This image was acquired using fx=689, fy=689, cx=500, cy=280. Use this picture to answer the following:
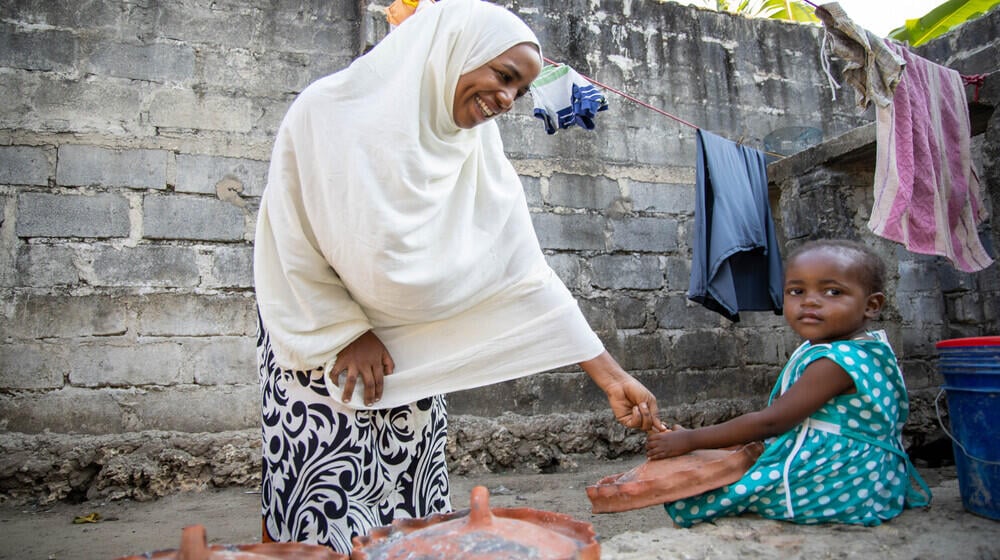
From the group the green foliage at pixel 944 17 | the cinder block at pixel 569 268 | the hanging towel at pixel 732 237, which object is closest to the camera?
the hanging towel at pixel 732 237

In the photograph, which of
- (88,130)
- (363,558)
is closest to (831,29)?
(363,558)

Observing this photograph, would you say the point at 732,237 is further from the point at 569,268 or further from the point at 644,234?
the point at 569,268

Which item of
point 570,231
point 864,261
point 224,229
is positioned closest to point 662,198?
point 570,231

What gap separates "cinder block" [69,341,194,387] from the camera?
343 cm

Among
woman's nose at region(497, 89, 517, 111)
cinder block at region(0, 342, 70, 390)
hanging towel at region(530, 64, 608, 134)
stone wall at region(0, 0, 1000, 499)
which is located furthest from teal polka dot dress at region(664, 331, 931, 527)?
cinder block at region(0, 342, 70, 390)

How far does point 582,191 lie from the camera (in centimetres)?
438

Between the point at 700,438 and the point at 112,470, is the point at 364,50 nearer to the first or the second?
the point at 112,470

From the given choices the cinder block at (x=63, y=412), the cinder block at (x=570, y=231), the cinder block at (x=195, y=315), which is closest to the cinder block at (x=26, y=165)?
the cinder block at (x=195, y=315)

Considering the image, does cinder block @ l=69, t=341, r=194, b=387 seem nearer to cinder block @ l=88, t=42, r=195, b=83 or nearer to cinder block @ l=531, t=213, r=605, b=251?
cinder block @ l=88, t=42, r=195, b=83

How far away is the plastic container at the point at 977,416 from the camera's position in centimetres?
189

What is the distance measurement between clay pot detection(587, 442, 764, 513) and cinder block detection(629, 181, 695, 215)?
2.92m

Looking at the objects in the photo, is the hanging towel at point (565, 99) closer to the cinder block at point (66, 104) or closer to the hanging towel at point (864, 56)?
the hanging towel at point (864, 56)

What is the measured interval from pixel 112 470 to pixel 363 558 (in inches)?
117

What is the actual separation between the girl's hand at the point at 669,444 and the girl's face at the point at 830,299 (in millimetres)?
493
